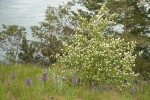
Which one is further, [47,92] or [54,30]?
[54,30]

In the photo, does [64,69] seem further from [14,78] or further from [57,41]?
[57,41]

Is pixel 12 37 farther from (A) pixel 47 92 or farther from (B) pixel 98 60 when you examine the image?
(A) pixel 47 92

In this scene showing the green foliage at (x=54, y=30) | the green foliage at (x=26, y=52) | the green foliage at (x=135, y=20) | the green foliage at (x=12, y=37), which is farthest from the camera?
the green foliage at (x=12, y=37)

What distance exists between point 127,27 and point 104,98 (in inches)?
1010

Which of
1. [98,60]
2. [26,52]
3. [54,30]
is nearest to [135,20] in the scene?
[54,30]

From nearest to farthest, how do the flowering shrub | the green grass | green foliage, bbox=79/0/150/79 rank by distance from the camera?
the green grass, the flowering shrub, green foliage, bbox=79/0/150/79

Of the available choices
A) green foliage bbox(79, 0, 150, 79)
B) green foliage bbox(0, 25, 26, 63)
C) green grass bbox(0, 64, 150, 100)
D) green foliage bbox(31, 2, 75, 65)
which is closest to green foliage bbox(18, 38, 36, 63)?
green foliage bbox(0, 25, 26, 63)

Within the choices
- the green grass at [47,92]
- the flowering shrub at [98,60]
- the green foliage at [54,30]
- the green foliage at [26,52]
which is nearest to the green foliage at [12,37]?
the green foliage at [26,52]

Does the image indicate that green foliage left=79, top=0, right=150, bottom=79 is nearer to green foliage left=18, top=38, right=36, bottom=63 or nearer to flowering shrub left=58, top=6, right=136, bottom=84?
green foliage left=18, top=38, right=36, bottom=63

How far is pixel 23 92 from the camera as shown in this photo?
4.76 meters

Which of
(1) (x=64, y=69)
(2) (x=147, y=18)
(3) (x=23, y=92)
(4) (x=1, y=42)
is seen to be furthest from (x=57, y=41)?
(3) (x=23, y=92)

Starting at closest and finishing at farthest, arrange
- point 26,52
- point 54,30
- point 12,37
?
point 54,30, point 26,52, point 12,37

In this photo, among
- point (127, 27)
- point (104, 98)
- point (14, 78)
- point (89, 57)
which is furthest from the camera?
point (127, 27)

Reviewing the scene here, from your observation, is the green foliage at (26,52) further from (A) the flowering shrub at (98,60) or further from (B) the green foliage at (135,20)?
(A) the flowering shrub at (98,60)
